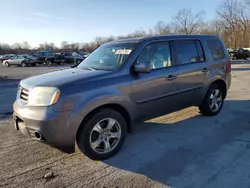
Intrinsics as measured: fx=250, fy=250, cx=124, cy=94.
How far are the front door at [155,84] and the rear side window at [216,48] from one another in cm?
147

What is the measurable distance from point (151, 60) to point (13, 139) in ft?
9.56

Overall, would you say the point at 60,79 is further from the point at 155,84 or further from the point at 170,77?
the point at 170,77

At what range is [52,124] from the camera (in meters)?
3.24

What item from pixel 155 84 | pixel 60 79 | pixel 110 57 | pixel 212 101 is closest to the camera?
pixel 60 79

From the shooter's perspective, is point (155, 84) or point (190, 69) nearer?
point (155, 84)

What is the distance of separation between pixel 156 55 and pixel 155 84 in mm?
550

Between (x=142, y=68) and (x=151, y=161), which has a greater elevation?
(x=142, y=68)

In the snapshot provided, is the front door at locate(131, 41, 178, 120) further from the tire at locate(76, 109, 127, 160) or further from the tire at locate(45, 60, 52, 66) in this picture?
the tire at locate(45, 60, 52, 66)

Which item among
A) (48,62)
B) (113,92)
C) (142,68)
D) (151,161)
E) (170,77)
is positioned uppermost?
(142,68)

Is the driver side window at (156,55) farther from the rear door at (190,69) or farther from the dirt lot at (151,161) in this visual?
the dirt lot at (151,161)

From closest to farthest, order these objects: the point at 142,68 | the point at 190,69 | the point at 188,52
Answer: the point at 142,68 → the point at 190,69 → the point at 188,52

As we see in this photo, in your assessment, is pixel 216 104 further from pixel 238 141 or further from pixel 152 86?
pixel 152 86

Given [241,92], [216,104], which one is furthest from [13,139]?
[241,92]

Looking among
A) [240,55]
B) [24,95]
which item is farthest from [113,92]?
[240,55]
